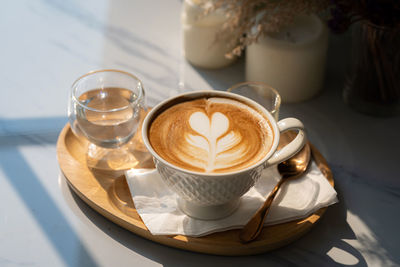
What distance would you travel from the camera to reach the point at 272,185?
32.5 inches

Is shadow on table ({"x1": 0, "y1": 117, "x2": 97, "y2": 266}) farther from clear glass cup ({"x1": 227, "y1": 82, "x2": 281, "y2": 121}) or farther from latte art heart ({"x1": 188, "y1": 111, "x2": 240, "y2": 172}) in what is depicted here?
clear glass cup ({"x1": 227, "y1": 82, "x2": 281, "y2": 121})

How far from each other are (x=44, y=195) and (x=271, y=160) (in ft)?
1.25

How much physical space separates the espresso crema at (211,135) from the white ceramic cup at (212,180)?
12 mm

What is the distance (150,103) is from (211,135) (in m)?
0.32

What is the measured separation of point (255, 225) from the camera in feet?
Result: 2.46

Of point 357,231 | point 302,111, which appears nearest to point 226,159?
point 357,231

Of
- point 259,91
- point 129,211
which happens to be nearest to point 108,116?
point 129,211

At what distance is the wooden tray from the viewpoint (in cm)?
74

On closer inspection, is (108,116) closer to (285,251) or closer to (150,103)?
(150,103)

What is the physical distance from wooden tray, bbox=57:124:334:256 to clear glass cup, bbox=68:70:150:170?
28 mm

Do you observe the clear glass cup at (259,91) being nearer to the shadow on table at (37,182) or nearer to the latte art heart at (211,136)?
the latte art heart at (211,136)

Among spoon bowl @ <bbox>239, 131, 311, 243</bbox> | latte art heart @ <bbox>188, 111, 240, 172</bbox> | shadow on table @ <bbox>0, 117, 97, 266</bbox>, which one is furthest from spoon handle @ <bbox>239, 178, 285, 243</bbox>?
shadow on table @ <bbox>0, 117, 97, 266</bbox>

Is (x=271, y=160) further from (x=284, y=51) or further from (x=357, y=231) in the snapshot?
(x=284, y=51)

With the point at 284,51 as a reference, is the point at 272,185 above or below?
below
